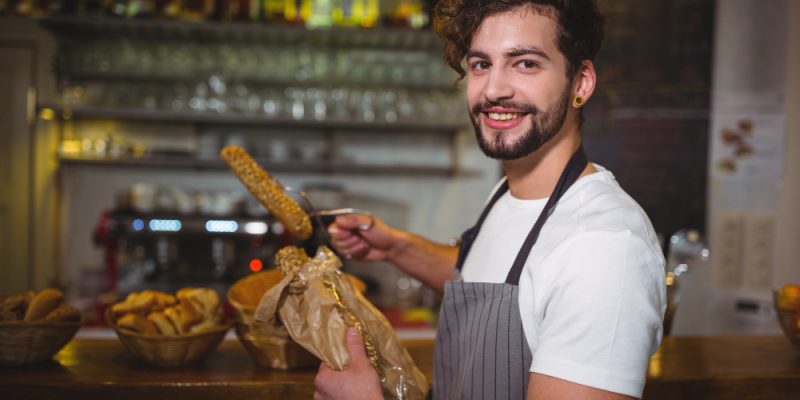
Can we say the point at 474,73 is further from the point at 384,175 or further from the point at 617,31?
the point at 384,175

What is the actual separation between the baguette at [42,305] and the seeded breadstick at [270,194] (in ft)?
1.61

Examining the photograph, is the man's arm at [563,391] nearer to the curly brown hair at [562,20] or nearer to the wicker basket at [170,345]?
the curly brown hair at [562,20]

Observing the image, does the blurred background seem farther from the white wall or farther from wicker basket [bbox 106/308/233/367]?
wicker basket [bbox 106/308/233/367]

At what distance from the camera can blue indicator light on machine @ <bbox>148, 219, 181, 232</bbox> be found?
136 inches

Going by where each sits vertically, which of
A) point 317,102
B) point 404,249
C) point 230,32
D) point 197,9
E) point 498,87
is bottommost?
point 404,249

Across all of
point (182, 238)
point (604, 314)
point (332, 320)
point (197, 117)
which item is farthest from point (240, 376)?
point (197, 117)

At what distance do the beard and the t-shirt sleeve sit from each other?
26 centimetres

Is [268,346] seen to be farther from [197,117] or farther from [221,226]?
[197,117]

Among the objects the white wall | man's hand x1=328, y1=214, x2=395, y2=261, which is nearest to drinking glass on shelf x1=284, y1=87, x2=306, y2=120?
man's hand x1=328, y1=214, x2=395, y2=261

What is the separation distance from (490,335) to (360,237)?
73 centimetres

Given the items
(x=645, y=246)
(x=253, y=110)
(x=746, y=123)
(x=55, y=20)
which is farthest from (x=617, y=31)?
(x=55, y=20)

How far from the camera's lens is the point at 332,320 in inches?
52.2

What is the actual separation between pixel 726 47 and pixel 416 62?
1749 millimetres

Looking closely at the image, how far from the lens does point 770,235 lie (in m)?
3.56
